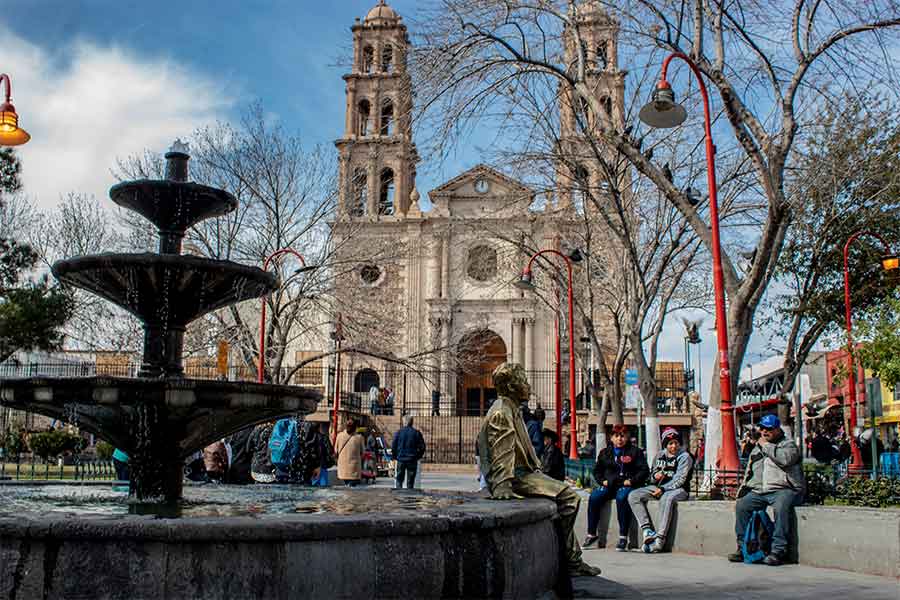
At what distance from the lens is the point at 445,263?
46438 millimetres

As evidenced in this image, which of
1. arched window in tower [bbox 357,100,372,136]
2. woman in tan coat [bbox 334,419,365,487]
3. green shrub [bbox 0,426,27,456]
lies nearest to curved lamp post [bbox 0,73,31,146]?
Answer: woman in tan coat [bbox 334,419,365,487]

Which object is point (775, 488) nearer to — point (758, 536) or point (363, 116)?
point (758, 536)

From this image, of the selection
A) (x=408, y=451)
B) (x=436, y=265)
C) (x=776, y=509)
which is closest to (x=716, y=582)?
(x=776, y=509)

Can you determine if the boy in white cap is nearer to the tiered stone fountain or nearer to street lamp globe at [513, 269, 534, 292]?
the tiered stone fountain

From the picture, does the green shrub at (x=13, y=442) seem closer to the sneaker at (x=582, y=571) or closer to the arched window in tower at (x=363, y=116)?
the sneaker at (x=582, y=571)

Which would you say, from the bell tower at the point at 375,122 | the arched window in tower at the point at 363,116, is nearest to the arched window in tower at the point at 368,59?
the bell tower at the point at 375,122

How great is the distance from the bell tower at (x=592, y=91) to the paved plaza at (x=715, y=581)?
621cm

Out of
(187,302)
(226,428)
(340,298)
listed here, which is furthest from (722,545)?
(340,298)

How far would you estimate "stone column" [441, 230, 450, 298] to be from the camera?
4612 centimetres

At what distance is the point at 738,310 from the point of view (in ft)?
39.0

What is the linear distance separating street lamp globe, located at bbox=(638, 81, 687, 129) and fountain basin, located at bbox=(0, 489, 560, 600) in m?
7.84

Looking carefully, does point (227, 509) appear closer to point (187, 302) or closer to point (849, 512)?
point (187, 302)

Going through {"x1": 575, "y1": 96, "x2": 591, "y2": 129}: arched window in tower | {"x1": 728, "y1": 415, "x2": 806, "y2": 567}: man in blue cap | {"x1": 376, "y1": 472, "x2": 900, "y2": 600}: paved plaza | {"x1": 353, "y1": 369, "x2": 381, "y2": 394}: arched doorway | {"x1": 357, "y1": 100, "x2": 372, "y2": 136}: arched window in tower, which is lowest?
{"x1": 376, "y1": 472, "x2": 900, "y2": 600}: paved plaza

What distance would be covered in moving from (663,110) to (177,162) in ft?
20.0
